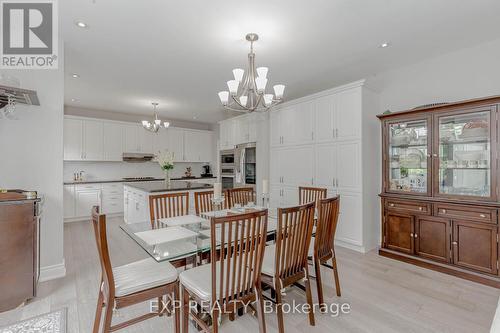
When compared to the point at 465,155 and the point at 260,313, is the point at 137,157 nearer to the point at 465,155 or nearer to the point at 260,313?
the point at 260,313

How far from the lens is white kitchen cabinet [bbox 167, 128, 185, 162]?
6977 mm

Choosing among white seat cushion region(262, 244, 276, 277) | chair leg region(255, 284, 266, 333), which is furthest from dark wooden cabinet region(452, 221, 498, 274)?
chair leg region(255, 284, 266, 333)

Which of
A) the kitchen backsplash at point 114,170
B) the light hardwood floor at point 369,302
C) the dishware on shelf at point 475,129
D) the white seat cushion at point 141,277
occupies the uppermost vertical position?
the dishware on shelf at point 475,129

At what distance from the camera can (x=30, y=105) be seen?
102 inches

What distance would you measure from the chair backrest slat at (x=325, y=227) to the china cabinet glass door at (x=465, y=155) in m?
1.71

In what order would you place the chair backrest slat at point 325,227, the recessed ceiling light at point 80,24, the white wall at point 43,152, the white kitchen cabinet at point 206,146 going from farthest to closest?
the white kitchen cabinet at point 206,146 < the white wall at point 43,152 < the recessed ceiling light at point 80,24 < the chair backrest slat at point 325,227

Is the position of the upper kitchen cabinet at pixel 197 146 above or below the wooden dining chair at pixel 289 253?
above

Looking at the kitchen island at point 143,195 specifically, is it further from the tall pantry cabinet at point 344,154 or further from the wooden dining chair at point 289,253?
the wooden dining chair at point 289,253

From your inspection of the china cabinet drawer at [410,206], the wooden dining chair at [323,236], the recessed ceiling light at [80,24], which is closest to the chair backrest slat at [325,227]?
the wooden dining chair at [323,236]

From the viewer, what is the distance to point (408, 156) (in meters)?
3.35

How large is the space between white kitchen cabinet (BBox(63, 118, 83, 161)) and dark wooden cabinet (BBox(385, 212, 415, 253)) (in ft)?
21.0

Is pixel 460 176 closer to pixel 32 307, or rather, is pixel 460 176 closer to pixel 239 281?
pixel 239 281

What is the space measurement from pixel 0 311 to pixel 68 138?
4339 millimetres

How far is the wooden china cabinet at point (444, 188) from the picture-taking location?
2.64 meters
